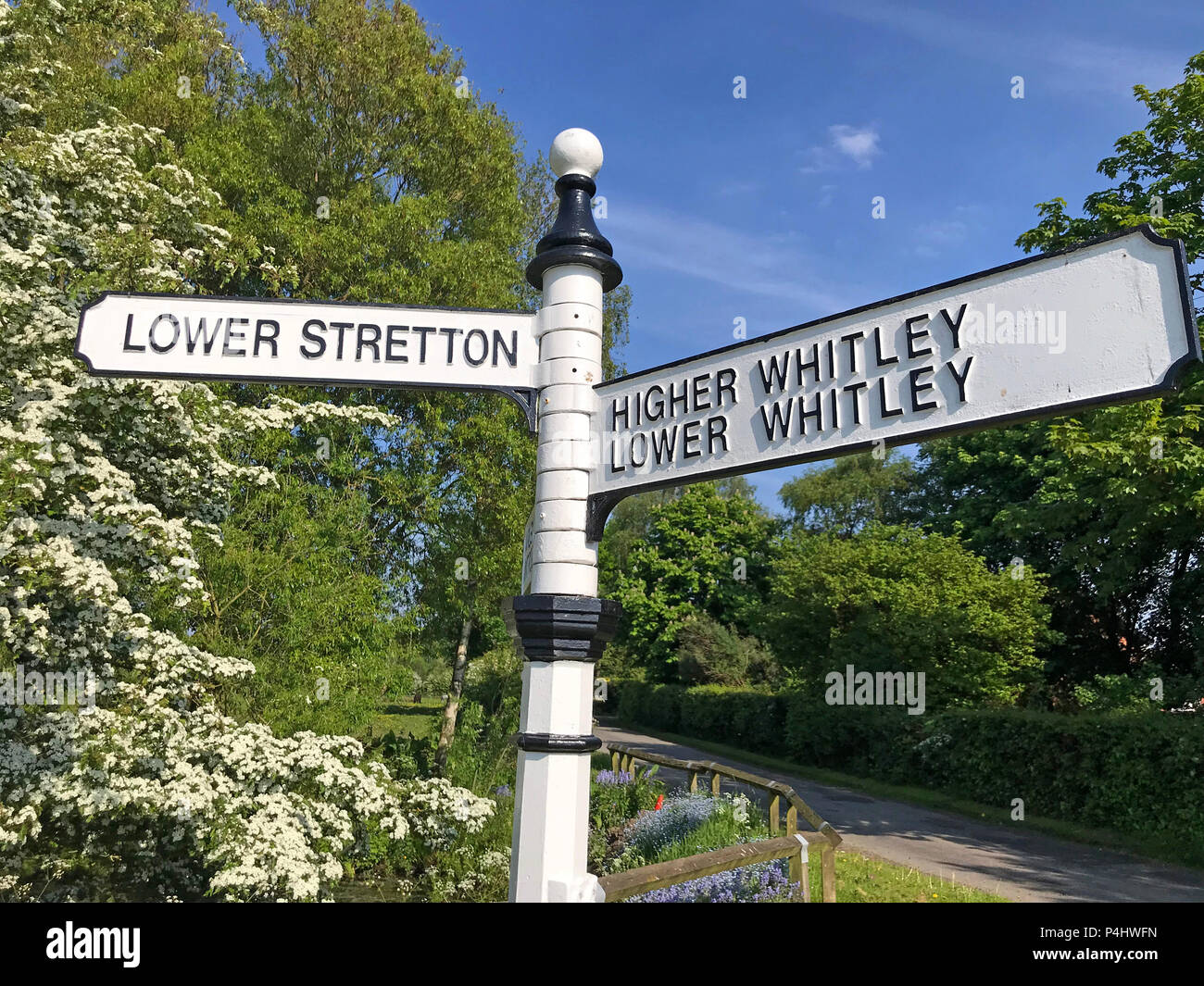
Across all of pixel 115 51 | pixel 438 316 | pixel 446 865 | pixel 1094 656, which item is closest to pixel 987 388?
pixel 438 316

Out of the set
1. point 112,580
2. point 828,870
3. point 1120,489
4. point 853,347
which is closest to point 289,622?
point 112,580

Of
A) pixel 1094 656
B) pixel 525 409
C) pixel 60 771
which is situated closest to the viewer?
pixel 525 409

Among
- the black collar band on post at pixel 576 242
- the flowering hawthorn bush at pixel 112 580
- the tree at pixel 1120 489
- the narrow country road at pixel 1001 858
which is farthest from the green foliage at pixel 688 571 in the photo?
the black collar band on post at pixel 576 242

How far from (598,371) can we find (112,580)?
5.12 meters

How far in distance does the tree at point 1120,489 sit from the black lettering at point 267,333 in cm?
581

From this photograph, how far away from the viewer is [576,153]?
2.96 m

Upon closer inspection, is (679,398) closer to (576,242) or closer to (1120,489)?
(576,242)

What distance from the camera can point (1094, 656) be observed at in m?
21.6

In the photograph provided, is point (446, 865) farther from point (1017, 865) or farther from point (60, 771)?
point (1017, 865)

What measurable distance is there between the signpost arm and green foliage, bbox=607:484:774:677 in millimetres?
31906

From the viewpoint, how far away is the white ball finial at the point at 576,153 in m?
2.96

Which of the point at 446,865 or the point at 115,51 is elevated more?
the point at 115,51

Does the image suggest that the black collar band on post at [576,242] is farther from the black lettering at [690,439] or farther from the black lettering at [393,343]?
the black lettering at [690,439]

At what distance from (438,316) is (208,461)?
5756 mm
